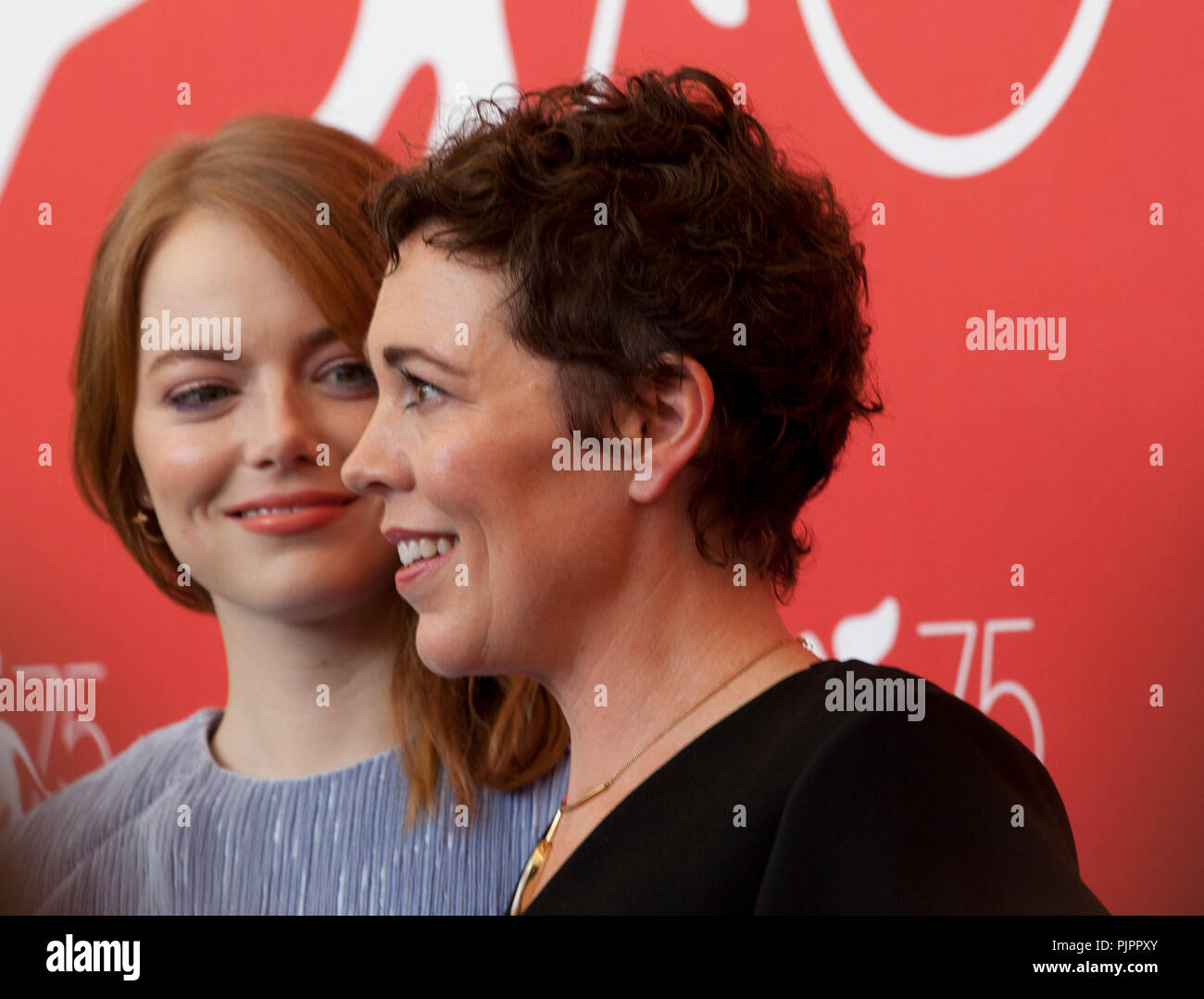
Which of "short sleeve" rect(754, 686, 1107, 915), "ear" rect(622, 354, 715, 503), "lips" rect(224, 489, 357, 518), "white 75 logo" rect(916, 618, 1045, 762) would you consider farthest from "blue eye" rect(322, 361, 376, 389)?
"white 75 logo" rect(916, 618, 1045, 762)

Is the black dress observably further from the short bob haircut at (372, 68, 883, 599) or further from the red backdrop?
the red backdrop

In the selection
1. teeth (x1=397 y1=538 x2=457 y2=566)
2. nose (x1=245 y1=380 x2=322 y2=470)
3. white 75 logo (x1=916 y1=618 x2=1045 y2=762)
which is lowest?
white 75 logo (x1=916 y1=618 x2=1045 y2=762)

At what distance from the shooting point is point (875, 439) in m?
1.74

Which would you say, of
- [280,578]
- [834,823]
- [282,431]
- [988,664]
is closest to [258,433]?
[282,431]

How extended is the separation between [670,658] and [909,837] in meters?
0.26

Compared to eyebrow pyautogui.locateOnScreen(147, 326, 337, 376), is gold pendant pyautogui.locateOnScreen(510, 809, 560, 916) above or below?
below

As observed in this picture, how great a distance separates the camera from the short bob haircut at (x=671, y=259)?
0.94 meters

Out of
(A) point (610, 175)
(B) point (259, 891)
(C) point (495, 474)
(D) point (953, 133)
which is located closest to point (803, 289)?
(A) point (610, 175)

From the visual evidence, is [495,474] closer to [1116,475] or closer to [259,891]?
[259,891]

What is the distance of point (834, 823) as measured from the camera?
31.0 inches

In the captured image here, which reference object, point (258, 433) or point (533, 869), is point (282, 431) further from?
point (533, 869)

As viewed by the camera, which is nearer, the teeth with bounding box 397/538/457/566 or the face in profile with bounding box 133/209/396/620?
the teeth with bounding box 397/538/457/566

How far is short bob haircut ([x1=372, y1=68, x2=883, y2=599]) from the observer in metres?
0.94
